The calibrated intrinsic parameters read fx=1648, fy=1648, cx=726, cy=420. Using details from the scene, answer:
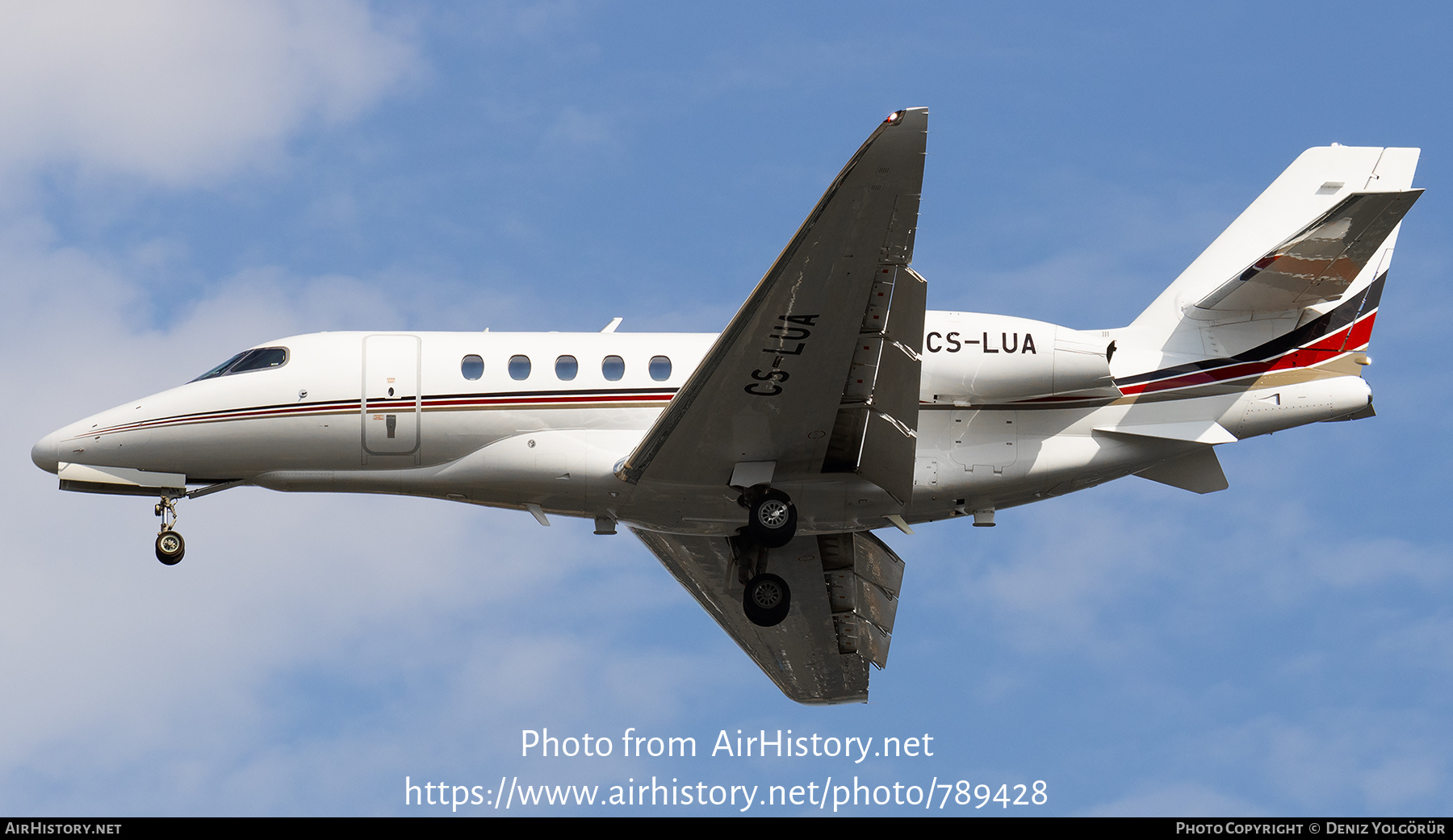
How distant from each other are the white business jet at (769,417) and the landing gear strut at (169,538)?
0.03 metres

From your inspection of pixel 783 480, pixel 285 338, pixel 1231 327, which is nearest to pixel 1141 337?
pixel 1231 327

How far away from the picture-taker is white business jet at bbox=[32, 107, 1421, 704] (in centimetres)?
2005

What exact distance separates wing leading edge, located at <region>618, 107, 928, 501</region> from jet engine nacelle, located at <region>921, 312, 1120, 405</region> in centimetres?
134

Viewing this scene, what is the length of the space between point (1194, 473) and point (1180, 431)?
94cm

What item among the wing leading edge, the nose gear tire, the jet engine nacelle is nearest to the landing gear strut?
the nose gear tire

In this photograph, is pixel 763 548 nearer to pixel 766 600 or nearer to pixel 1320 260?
pixel 766 600

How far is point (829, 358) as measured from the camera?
1858cm

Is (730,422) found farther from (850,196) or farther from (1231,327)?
(1231,327)

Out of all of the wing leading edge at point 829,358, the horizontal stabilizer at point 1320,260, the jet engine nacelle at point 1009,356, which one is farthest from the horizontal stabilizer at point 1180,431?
the wing leading edge at point 829,358

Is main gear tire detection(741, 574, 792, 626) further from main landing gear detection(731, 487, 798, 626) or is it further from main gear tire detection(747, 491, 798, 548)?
main gear tire detection(747, 491, 798, 548)

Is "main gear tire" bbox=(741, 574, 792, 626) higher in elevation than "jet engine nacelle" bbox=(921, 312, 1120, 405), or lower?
lower

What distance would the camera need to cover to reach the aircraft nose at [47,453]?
839 inches

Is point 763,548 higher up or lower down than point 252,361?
lower down

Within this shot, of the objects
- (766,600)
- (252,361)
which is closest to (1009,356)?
(766,600)
